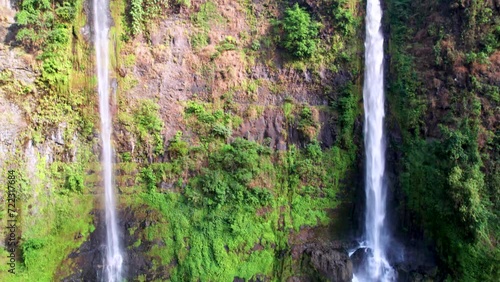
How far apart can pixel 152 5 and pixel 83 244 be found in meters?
9.26

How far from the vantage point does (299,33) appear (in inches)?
605

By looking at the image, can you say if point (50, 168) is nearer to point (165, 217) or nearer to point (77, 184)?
point (77, 184)

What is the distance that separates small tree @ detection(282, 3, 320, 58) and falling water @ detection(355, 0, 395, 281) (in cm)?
233

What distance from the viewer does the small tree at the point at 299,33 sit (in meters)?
15.4

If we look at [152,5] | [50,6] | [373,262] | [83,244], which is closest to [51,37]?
[50,6]

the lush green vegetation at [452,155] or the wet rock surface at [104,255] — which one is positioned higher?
the lush green vegetation at [452,155]

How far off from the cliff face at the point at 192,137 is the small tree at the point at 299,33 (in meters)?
0.07

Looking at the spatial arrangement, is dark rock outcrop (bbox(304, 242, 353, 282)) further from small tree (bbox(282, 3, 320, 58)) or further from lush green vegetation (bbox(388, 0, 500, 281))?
small tree (bbox(282, 3, 320, 58))

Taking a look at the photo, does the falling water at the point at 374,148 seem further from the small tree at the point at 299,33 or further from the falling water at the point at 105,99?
the falling water at the point at 105,99

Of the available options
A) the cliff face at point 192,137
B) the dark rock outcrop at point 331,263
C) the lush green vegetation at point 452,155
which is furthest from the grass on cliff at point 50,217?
the lush green vegetation at point 452,155

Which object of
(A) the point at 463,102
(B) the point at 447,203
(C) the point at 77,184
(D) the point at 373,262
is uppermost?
(A) the point at 463,102

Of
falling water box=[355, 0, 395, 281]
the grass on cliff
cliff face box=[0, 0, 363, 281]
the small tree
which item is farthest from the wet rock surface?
the small tree

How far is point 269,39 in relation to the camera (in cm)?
1597

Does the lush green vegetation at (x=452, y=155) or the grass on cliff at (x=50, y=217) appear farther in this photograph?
the grass on cliff at (x=50, y=217)
